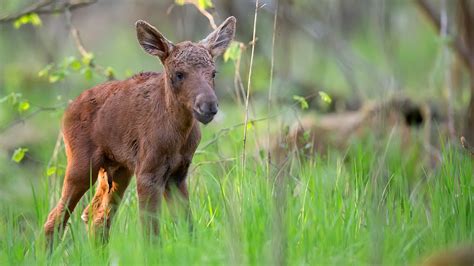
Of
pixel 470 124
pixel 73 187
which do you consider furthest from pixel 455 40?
pixel 73 187

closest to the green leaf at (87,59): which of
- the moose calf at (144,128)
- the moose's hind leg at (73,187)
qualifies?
the moose calf at (144,128)

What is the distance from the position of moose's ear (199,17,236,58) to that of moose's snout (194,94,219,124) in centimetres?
76

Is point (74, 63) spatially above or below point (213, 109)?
above

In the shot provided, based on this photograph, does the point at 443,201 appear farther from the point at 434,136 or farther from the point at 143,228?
the point at 434,136

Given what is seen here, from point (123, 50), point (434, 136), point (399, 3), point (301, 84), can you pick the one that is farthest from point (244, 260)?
point (123, 50)

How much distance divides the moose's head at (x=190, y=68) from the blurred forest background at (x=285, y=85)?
543 mm

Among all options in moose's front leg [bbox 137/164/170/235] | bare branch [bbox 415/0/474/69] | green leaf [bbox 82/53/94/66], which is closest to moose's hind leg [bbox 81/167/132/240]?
moose's front leg [bbox 137/164/170/235]

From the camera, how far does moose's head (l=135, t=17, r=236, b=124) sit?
22.4ft

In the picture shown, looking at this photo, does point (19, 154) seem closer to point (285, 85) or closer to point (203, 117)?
point (203, 117)

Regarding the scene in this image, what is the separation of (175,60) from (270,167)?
1639mm

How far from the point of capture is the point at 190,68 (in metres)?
7.11

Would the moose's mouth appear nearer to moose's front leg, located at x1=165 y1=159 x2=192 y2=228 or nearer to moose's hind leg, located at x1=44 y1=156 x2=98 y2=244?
moose's front leg, located at x1=165 y1=159 x2=192 y2=228

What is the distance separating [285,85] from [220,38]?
109 inches

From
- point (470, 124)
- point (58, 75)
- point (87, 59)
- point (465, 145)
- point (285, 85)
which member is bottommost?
point (470, 124)
